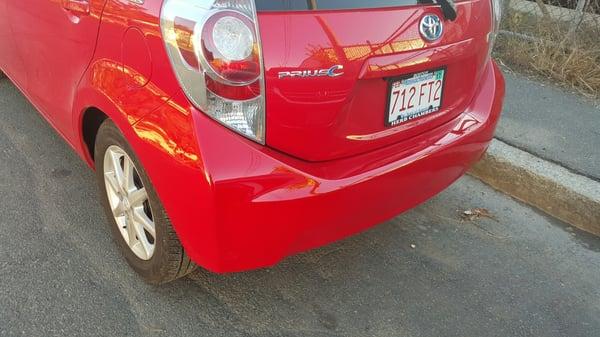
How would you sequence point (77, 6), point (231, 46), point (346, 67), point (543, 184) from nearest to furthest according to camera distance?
point (231, 46) < point (346, 67) < point (77, 6) < point (543, 184)

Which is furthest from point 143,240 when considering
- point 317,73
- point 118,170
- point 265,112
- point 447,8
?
point 447,8

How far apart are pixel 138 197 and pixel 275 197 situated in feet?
2.36

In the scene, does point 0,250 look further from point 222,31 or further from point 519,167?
point 519,167

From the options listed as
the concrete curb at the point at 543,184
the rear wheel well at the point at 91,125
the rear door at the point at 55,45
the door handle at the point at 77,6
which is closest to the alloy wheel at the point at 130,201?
the rear wheel well at the point at 91,125

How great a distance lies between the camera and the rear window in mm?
1571

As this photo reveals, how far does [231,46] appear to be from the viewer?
1.56 m

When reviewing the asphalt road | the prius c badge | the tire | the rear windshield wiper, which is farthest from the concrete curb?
the tire

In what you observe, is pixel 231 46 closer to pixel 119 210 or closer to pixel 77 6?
pixel 77 6

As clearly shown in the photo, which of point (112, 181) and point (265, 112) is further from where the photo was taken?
point (112, 181)

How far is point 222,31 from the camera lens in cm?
155

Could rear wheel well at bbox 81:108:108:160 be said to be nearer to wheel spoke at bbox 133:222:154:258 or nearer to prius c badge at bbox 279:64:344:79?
wheel spoke at bbox 133:222:154:258

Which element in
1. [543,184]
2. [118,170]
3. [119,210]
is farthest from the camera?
[543,184]

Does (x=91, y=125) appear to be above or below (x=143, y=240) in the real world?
above

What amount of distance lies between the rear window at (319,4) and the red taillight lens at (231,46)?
79 mm
